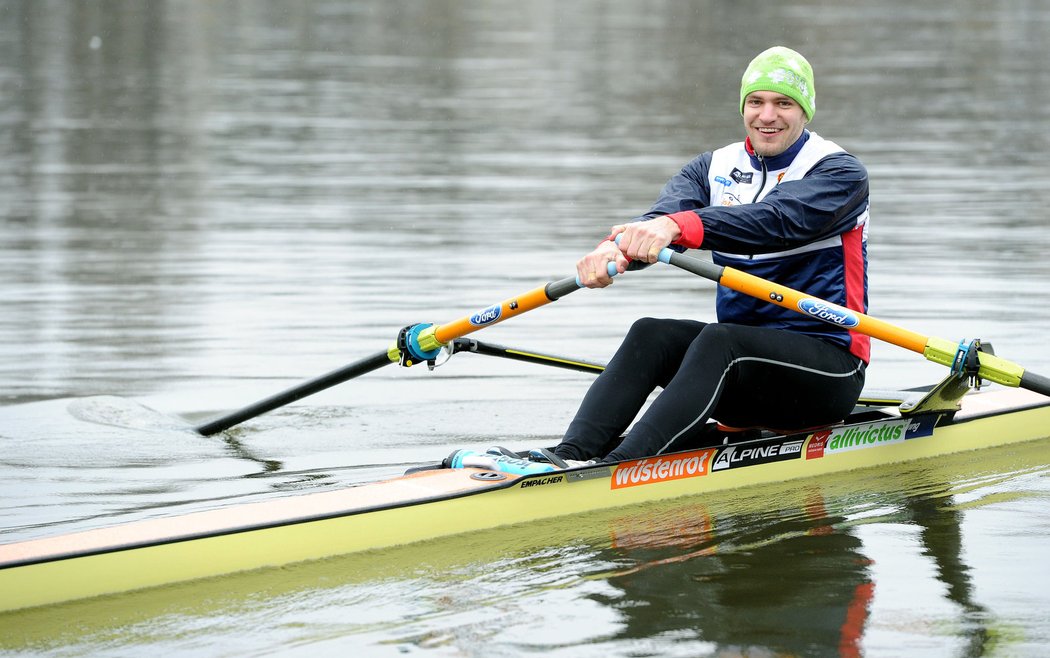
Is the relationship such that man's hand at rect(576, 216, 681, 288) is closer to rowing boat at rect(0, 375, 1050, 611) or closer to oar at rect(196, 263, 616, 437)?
oar at rect(196, 263, 616, 437)

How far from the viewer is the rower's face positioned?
566 centimetres

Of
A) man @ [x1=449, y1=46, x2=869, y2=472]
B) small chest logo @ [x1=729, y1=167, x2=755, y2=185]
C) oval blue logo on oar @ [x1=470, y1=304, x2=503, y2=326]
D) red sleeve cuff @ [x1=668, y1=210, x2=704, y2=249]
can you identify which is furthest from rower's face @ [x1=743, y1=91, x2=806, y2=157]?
oval blue logo on oar @ [x1=470, y1=304, x2=503, y2=326]

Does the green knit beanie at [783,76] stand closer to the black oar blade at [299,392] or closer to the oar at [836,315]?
the oar at [836,315]

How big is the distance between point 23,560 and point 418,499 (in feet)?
4.31

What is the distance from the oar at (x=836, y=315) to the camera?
5.41 m

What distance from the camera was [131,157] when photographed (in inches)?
649

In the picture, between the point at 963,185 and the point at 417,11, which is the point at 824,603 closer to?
the point at 963,185

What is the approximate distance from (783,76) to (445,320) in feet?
12.9

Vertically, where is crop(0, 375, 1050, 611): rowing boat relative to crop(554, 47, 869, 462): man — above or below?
below

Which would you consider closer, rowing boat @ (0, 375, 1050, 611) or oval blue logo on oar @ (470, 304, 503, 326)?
rowing boat @ (0, 375, 1050, 611)

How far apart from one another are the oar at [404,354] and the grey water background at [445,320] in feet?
0.44

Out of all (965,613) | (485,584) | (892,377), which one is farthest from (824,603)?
(892,377)

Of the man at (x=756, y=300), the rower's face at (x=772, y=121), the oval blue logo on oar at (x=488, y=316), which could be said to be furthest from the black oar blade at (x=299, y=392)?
the rower's face at (x=772, y=121)

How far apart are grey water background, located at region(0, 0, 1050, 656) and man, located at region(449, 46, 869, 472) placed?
340 mm
